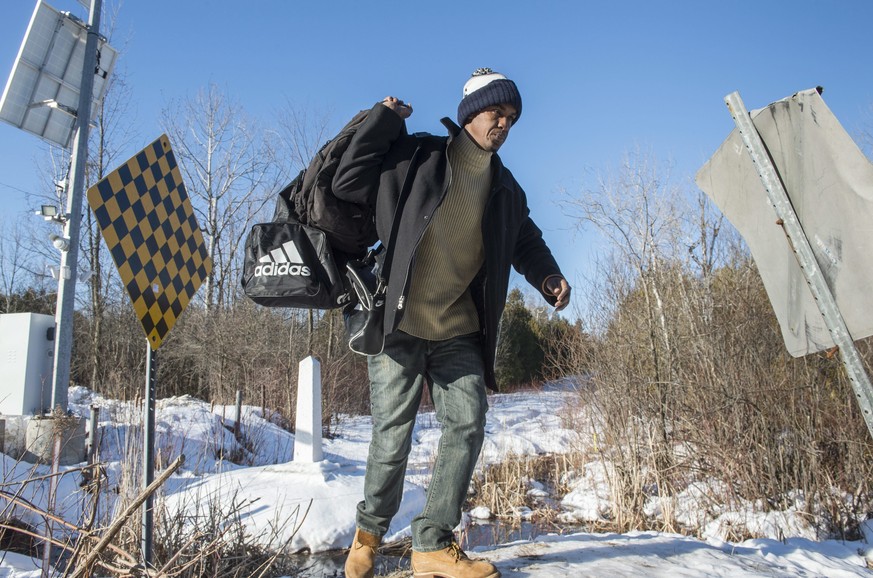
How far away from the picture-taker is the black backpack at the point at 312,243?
7.59ft

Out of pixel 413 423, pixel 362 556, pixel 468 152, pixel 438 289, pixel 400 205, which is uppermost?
pixel 468 152

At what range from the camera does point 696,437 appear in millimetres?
6250

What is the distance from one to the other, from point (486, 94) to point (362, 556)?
70.5 inches

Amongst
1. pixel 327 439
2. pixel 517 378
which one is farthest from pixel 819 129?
pixel 517 378

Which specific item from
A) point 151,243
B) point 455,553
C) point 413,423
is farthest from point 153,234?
point 455,553

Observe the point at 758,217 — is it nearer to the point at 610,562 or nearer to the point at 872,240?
the point at 872,240

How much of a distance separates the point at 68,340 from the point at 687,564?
22.5 ft

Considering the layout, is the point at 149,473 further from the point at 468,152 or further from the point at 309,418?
the point at 309,418

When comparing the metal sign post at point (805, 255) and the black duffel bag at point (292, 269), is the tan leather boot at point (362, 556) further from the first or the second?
the metal sign post at point (805, 255)

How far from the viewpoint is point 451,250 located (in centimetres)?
238

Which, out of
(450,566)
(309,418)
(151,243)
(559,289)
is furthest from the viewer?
(309,418)

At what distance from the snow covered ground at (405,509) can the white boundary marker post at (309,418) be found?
158mm

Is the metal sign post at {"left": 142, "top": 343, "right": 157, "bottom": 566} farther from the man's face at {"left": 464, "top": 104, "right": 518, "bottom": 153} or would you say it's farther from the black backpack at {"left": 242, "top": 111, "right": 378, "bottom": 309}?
the man's face at {"left": 464, "top": 104, "right": 518, "bottom": 153}

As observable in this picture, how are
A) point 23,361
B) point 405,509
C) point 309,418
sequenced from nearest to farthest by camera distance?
point 405,509
point 309,418
point 23,361
